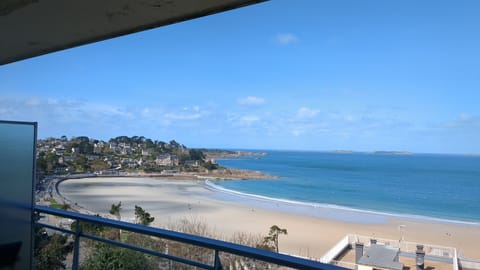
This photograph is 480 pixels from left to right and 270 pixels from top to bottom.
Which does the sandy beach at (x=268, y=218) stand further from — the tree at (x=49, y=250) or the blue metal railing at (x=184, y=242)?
the blue metal railing at (x=184, y=242)

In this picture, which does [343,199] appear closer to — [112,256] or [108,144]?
[108,144]

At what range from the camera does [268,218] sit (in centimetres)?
1920

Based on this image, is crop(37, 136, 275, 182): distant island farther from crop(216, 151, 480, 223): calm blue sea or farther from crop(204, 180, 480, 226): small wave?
crop(204, 180, 480, 226): small wave

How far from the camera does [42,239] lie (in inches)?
108

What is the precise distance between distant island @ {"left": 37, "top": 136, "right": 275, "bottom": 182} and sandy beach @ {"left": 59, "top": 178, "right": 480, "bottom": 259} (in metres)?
2.26

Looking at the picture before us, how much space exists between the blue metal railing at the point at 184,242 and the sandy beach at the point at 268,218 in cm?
1188

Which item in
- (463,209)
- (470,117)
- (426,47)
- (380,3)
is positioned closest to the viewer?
(380,3)

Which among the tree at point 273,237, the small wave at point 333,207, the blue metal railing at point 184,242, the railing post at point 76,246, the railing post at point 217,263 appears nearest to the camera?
the blue metal railing at point 184,242

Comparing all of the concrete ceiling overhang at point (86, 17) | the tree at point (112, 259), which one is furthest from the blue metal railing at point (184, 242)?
the concrete ceiling overhang at point (86, 17)

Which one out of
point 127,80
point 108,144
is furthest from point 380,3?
point 108,144

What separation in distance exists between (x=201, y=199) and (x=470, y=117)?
122ft

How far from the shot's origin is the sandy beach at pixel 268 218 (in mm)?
15734

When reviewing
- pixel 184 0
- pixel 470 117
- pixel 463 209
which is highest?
pixel 470 117

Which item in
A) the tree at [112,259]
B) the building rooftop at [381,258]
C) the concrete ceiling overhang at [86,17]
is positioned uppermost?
the concrete ceiling overhang at [86,17]
